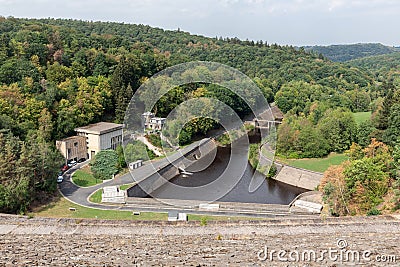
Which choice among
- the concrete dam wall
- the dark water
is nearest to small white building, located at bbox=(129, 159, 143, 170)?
the concrete dam wall

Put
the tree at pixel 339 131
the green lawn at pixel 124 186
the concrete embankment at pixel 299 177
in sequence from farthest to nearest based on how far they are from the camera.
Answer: the tree at pixel 339 131
the concrete embankment at pixel 299 177
the green lawn at pixel 124 186

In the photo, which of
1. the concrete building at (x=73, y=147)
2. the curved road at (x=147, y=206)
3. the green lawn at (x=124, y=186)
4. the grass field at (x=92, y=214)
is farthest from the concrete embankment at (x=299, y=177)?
the concrete building at (x=73, y=147)

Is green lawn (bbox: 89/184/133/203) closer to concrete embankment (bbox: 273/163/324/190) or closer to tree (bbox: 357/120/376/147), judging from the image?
concrete embankment (bbox: 273/163/324/190)

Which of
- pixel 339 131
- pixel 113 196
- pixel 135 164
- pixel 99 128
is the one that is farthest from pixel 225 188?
pixel 339 131

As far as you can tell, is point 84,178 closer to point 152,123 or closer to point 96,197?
point 96,197

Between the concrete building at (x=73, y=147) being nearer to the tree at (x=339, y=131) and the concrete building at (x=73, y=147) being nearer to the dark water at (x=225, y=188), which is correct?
the dark water at (x=225, y=188)

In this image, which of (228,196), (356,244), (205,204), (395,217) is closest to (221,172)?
(228,196)

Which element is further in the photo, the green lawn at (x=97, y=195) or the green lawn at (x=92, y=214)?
the green lawn at (x=97, y=195)

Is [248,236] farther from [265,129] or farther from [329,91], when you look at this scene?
[329,91]
